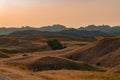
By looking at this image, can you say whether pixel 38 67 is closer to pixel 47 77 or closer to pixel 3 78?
pixel 47 77

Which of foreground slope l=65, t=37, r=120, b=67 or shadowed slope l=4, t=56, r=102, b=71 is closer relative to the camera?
shadowed slope l=4, t=56, r=102, b=71

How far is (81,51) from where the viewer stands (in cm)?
12231

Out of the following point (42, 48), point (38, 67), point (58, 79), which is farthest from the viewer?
point (42, 48)

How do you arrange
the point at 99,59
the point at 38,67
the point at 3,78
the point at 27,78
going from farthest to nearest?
the point at 99,59, the point at 38,67, the point at 27,78, the point at 3,78

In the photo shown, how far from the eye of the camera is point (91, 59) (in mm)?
114250

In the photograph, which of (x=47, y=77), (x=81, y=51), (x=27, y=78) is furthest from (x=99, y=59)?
(x=27, y=78)

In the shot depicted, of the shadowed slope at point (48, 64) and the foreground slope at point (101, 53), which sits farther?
the foreground slope at point (101, 53)

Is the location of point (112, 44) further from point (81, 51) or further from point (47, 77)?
point (47, 77)

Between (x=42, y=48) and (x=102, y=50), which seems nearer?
(x=102, y=50)

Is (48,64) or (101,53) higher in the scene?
(48,64)

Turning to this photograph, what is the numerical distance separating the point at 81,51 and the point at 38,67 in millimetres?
49991

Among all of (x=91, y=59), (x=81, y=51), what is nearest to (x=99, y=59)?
(x=91, y=59)

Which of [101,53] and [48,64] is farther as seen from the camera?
[101,53]

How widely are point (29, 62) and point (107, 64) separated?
3360 cm
